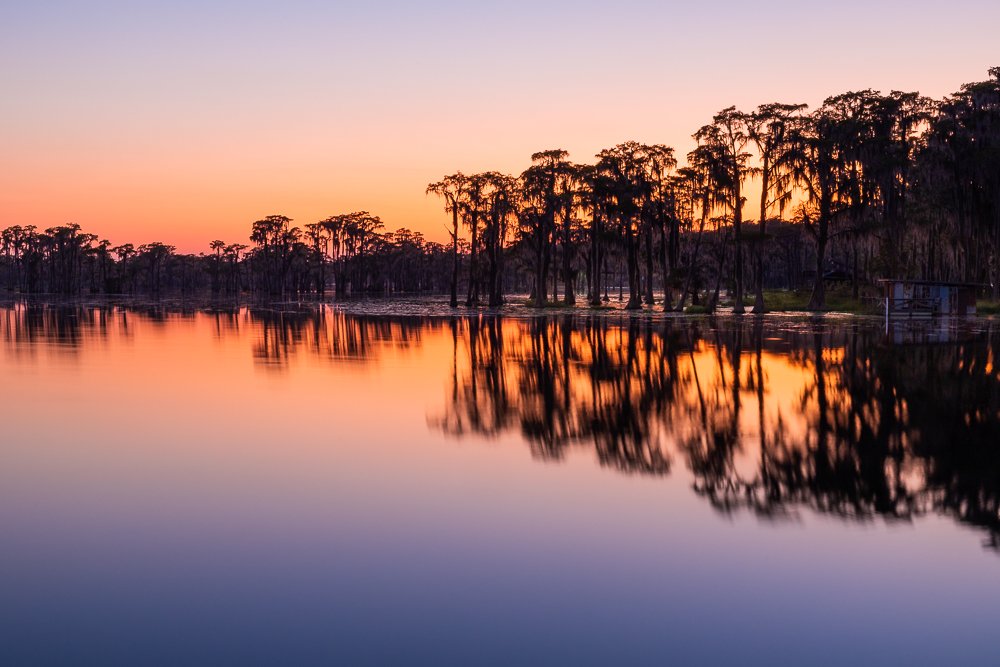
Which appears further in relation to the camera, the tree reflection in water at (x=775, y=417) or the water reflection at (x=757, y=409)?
the water reflection at (x=757, y=409)

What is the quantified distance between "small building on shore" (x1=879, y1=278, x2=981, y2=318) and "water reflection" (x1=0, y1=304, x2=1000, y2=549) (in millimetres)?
19861

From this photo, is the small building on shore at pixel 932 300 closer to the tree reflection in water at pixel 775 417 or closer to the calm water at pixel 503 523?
the tree reflection in water at pixel 775 417

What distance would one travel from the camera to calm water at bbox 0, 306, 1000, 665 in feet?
19.7

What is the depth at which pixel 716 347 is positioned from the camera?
3278 centimetres

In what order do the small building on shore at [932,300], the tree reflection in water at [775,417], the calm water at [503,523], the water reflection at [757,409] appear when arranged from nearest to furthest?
the calm water at [503,523]
the tree reflection in water at [775,417]
the water reflection at [757,409]
the small building on shore at [932,300]

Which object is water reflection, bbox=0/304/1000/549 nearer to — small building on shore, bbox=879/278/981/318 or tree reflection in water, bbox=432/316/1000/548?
tree reflection in water, bbox=432/316/1000/548

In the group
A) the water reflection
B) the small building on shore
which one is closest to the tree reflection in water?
the water reflection

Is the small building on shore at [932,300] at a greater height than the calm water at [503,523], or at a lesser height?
greater

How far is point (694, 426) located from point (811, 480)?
13.9ft

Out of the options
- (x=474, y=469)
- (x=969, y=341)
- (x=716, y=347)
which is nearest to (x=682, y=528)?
(x=474, y=469)

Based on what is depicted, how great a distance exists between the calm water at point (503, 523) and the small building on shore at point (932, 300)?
39110mm

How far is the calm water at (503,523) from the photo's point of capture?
5.99 m

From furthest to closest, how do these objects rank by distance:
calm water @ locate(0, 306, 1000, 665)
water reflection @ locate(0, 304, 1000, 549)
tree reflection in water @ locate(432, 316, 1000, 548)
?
water reflection @ locate(0, 304, 1000, 549)
tree reflection in water @ locate(432, 316, 1000, 548)
calm water @ locate(0, 306, 1000, 665)

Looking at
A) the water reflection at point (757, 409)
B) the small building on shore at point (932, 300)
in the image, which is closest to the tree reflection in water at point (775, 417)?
the water reflection at point (757, 409)
